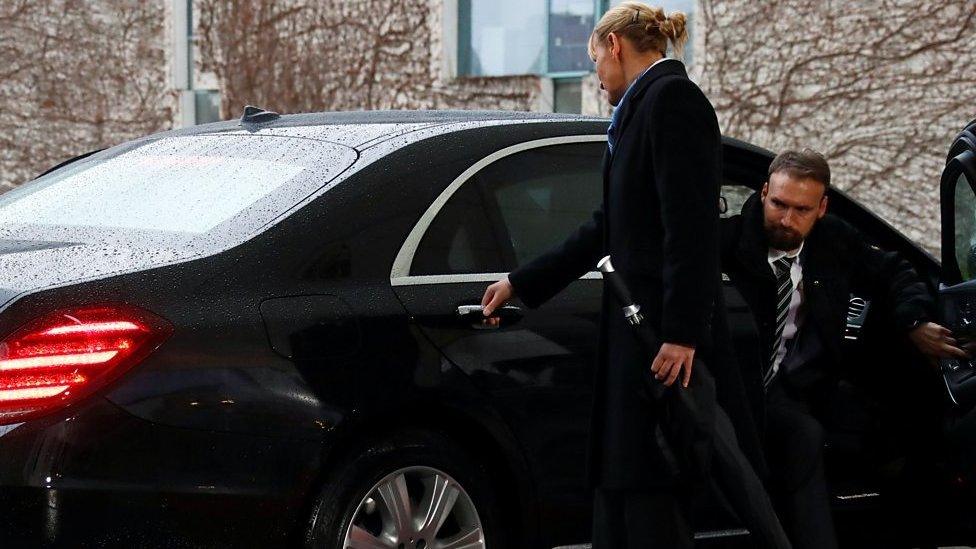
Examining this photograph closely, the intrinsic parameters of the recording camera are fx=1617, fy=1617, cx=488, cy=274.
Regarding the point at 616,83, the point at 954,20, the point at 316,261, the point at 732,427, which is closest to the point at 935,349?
the point at 732,427

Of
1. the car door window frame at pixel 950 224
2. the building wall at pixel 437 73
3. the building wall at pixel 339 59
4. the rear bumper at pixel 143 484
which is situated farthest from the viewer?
the building wall at pixel 339 59

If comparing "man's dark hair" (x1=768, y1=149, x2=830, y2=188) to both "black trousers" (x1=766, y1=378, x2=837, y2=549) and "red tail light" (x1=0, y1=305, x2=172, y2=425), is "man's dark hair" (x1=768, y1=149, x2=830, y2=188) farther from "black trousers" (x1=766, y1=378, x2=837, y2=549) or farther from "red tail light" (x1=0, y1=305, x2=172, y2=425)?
"red tail light" (x1=0, y1=305, x2=172, y2=425)

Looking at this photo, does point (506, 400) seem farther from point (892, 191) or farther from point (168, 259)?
point (892, 191)

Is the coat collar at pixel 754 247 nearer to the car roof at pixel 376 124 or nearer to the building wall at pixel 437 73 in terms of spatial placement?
the car roof at pixel 376 124

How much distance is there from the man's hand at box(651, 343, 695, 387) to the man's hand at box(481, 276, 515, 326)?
0.60m

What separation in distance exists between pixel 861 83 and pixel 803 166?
813cm

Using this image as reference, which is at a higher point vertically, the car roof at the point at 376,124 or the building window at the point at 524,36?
the building window at the point at 524,36

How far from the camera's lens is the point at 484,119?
468 cm

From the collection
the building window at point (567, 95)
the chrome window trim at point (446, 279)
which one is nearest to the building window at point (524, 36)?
the building window at point (567, 95)

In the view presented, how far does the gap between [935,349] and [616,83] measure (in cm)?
143

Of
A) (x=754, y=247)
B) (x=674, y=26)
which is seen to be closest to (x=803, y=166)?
(x=754, y=247)

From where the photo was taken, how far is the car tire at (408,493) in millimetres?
3953

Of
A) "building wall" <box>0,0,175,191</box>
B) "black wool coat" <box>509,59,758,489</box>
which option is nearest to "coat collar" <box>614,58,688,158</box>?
"black wool coat" <box>509,59,758,489</box>

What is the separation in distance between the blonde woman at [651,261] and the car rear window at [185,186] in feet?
2.80
